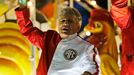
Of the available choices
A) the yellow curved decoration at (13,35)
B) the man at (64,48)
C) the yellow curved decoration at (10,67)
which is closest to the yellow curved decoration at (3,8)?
the yellow curved decoration at (13,35)

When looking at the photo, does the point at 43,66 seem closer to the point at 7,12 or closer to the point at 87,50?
the point at 87,50

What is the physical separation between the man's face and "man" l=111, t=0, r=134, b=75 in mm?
185

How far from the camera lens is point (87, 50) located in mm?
1661

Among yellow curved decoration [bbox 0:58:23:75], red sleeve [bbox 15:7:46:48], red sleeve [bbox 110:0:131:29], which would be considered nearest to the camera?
red sleeve [bbox 110:0:131:29]

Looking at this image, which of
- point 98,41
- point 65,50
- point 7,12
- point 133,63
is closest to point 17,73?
point 7,12

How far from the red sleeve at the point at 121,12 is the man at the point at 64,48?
172 mm

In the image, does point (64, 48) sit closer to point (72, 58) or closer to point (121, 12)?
point (72, 58)

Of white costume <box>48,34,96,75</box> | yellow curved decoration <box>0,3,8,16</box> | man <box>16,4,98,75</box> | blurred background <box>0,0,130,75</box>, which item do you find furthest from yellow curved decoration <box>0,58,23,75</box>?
white costume <box>48,34,96,75</box>

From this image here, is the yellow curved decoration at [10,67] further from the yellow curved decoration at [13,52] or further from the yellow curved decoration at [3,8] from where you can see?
the yellow curved decoration at [3,8]

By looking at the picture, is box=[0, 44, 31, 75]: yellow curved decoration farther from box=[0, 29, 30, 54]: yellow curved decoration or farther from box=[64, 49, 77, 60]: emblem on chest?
box=[64, 49, 77, 60]: emblem on chest

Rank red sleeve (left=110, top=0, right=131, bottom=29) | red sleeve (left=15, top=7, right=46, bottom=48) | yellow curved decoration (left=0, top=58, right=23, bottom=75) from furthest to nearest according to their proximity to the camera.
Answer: yellow curved decoration (left=0, top=58, right=23, bottom=75)
red sleeve (left=15, top=7, right=46, bottom=48)
red sleeve (left=110, top=0, right=131, bottom=29)

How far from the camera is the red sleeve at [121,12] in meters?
1.61

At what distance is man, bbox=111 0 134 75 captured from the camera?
1.63 meters

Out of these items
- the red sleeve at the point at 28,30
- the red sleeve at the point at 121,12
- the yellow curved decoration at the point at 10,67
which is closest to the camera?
the red sleeve at the point at 121,12
